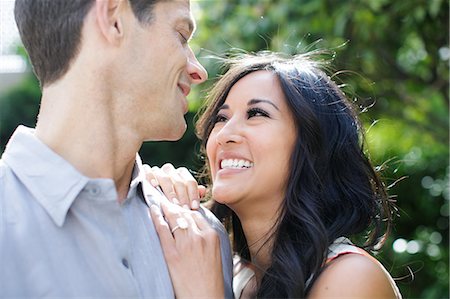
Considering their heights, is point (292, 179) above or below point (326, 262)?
above

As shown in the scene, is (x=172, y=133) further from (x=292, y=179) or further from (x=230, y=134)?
(x=292, y=179)

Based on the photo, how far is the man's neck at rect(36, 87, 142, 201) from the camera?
193 cm

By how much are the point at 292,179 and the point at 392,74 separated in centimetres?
317

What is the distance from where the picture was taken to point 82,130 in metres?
1.93

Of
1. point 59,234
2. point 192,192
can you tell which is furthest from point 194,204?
point 59,234

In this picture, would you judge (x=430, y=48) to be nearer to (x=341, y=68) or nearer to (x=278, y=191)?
(x=341, y=68)

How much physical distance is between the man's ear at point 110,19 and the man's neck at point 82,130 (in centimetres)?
14

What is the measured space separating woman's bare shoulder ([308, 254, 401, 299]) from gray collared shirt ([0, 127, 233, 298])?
58cm

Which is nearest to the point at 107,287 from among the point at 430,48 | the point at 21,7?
the point at 21,7

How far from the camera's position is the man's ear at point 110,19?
1.93m

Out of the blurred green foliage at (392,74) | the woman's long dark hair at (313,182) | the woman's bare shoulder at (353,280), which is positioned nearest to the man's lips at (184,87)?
the woman's long dark hair at (313,182)

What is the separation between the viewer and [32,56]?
2.01m

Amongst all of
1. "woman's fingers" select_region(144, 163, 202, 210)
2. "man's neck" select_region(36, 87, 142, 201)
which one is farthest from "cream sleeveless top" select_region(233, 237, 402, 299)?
"man's neck" select_region(36, 87, 142, 201)

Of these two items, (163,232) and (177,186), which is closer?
(163,232)
